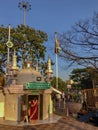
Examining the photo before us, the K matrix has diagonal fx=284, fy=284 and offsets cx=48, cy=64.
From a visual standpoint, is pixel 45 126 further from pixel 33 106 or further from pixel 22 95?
pixel 22 95

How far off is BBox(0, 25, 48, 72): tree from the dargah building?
55.3ft

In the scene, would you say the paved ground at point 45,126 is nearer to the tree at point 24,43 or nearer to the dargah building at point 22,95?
the dargah building at point 22,95

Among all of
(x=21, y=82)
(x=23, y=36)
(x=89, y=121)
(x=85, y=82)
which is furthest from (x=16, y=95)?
(x=85, y=82)

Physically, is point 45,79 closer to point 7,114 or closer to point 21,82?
point 21,82

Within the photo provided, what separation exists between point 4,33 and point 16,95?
68.4ft

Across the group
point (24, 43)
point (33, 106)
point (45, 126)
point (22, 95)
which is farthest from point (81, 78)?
Result: point (45, 126)

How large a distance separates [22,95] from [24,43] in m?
21.0

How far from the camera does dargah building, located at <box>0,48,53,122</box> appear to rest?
26.7 m

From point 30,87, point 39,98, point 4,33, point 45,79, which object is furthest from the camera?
point 4,33

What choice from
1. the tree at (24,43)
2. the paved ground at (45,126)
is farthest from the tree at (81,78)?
the paved ground at (45,126)

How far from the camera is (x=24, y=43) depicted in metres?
47.0

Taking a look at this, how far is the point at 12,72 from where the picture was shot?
2883 centimetres

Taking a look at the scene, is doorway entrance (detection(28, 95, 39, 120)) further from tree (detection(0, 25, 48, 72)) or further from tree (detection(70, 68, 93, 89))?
tree (detection(70, 68, 93, 89))

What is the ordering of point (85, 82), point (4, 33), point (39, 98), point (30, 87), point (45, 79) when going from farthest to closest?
point (85, 82) < point (4, 33) < point (45, 79) < point (39, 98) < point (30, 87)
